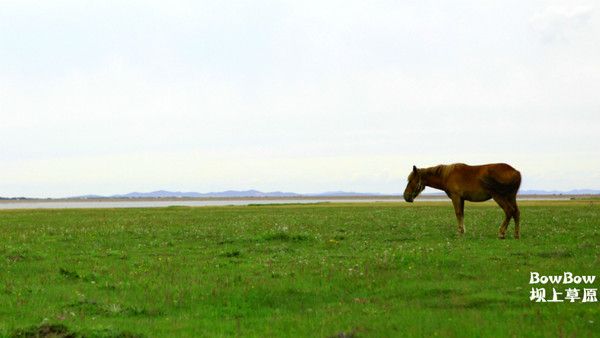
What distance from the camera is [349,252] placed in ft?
68.7

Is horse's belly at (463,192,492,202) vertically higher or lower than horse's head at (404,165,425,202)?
lower

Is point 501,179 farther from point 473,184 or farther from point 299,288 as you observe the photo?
point 299,288

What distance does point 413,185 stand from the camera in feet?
91.2

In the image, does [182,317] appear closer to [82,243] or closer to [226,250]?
[226,250]

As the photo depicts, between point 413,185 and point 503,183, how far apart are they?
4798 millimetres

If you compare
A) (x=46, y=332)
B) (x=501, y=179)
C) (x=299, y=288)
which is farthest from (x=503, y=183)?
(x=46, y=332)

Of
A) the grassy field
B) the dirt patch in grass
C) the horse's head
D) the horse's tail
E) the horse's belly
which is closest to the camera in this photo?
the dirt patch in grass

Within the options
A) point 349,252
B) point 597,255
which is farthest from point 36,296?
point 597,255

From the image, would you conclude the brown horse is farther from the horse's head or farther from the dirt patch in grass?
the dirt patch in grass

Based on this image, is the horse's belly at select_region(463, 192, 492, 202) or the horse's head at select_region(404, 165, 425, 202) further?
the horse's head at select_region(404, 165, 425, 202)

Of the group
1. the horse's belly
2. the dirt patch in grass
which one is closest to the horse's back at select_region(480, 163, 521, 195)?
the horse's belly

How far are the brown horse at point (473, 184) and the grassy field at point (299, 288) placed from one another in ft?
5.51

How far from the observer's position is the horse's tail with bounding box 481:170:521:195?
23.9 meters

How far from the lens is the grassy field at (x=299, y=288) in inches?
431
